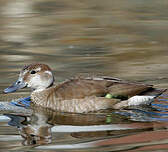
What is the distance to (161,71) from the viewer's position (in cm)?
1324

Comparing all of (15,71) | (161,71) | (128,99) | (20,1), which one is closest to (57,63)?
(15,71)

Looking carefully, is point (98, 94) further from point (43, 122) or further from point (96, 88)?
point (43, 122)

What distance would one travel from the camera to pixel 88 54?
1531cm

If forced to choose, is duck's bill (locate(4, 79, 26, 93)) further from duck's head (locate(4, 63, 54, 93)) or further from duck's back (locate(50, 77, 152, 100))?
duck's back (locate(50, 77, 152, 100))

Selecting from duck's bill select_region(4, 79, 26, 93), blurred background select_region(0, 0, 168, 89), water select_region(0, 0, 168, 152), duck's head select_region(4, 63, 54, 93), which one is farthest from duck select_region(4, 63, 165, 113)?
blurred background select_region(0, 0, 168, 89)

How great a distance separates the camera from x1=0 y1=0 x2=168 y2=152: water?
Result: 29.5 ft

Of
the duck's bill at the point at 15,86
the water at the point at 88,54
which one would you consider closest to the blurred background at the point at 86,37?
the water at the point at 88,54

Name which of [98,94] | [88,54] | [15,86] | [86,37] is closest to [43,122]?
[98,94]

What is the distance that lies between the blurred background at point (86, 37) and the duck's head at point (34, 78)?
993 millimetres

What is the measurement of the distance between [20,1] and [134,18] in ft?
14.6

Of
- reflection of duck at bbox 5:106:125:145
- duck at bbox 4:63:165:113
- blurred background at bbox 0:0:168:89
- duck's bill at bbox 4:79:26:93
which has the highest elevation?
blurred background at bbox 0:0:168:89

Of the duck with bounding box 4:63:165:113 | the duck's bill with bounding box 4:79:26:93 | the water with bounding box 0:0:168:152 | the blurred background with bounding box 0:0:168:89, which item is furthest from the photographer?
the blurred background with bounding box 0:0:168:89

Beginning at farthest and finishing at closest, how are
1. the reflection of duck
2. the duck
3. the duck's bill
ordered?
the duck's bill, the duck, the reflection of duck

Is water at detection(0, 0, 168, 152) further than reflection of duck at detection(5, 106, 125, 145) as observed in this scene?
No
